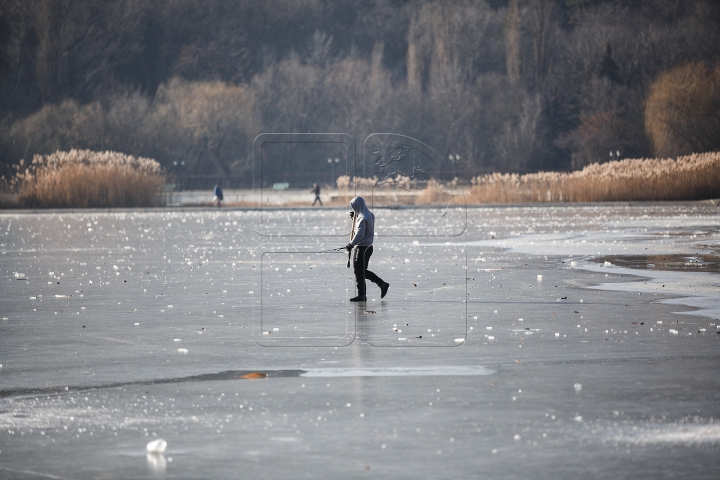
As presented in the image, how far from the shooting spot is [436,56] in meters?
91.6

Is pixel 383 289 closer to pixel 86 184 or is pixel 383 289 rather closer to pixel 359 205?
pixel 359 205

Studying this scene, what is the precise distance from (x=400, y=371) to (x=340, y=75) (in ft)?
295

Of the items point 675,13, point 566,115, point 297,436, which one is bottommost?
point 297,436

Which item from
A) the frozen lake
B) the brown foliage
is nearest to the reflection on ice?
the frozen lake

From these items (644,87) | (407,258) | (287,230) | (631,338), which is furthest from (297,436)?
(644,87)

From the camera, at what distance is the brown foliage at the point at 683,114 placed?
64125 mm

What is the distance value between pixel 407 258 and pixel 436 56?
232ft

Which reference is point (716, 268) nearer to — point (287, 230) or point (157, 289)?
point (157, 289)

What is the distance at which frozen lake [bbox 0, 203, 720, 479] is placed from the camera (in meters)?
6.70

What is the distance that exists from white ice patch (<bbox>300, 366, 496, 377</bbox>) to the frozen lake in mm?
32

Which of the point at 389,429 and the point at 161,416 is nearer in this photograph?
the point at 389,429

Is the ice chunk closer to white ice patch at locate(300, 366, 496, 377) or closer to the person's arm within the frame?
white ice patch at locate(300, 366, 496, 377)

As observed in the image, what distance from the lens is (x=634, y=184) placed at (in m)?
51.6

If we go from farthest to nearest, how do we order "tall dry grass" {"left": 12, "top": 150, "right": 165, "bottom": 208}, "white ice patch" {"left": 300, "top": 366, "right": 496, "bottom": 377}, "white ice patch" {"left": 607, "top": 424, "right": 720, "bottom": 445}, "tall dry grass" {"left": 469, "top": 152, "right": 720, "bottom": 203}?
"tall dry grass" {"left": 469, "top": 152, "right": 720, "bottom": 203}, "tall dry grass" {"left": 12, "top": 150, "right": 165, "bottom": 208}, "white ice patch" {"left": 300, "top": 366, "right": 496, "bottom": 377}, "white ice patch" {"left": 607, "top": 424, "right": 720, "bottom": 445}
